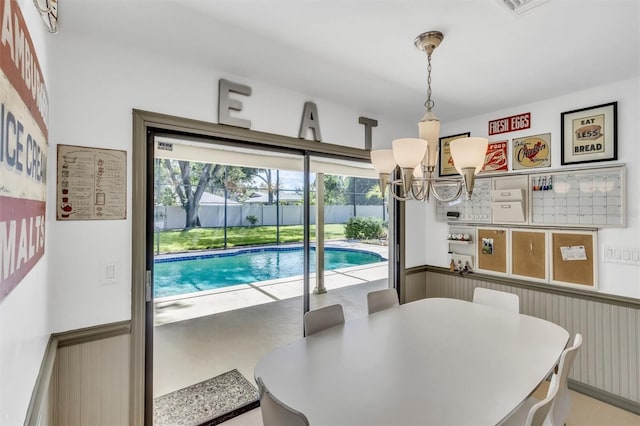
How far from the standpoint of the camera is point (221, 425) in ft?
7.63

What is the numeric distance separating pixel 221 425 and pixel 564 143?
3704 millimetres

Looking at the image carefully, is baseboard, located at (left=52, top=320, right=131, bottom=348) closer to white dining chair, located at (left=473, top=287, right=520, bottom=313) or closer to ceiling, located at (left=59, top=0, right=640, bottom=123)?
ceiling, located at (left=59, top=0, right=640, bottom=123)

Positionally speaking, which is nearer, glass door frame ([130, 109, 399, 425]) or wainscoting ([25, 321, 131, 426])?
wainscoting ([25, 321, 131, 426])

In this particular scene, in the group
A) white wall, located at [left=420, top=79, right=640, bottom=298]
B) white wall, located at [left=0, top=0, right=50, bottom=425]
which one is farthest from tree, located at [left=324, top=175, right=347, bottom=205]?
white wall, located at [left=0, top=0, right=50, bottom=425]

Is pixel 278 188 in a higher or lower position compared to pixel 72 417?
higher

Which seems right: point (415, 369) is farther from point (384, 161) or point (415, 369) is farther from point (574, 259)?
point (574, 259)

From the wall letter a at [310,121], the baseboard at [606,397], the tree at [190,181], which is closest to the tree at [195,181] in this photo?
the tree at [190,181]

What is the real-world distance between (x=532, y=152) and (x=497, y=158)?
0.32 m

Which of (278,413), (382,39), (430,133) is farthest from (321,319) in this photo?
(382,39)

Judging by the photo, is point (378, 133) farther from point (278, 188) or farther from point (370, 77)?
point (278, 188)

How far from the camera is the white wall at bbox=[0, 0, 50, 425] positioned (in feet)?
2.67

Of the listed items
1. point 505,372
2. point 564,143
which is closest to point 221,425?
point 505,372

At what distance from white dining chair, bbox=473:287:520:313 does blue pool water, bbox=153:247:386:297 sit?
1.28 meters

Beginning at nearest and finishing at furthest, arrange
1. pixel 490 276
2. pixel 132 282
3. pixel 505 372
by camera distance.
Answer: pixel 505 372 → pixel 132 282 → pixel 490 276
